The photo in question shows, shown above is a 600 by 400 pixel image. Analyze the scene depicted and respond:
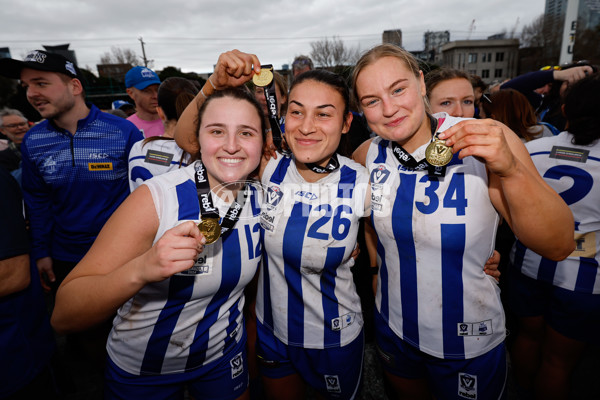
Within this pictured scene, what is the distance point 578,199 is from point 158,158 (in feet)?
12.8

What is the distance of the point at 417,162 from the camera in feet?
6.16

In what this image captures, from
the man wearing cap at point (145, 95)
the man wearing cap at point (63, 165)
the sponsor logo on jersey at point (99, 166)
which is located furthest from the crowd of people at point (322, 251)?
the man wearing cap at point (145, 95)

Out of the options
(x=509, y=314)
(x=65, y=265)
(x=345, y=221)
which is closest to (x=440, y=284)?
(x=345, y=221)

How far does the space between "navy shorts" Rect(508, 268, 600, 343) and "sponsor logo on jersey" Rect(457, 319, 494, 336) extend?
1111 mm

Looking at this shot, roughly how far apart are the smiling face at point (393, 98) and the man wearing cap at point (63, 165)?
2.88 metres

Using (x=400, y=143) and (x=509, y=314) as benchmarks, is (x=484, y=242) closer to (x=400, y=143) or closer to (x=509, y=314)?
(x=400, y=143)

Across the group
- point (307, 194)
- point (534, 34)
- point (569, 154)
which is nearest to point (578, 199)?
point (569, 154)

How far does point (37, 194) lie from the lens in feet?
10.5

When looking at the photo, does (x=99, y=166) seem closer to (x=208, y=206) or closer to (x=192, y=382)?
(x=208, y=206)

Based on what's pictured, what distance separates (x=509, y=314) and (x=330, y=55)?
45.6m

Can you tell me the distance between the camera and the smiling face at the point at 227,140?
5.92ft

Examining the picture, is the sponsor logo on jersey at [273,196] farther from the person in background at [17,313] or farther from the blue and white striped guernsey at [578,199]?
the blue and white striped guernsey at [578,199]

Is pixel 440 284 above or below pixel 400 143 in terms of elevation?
below

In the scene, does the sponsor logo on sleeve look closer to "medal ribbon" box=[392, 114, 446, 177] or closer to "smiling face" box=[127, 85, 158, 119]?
"smiling face" box=[127, 85, 158, 119]
